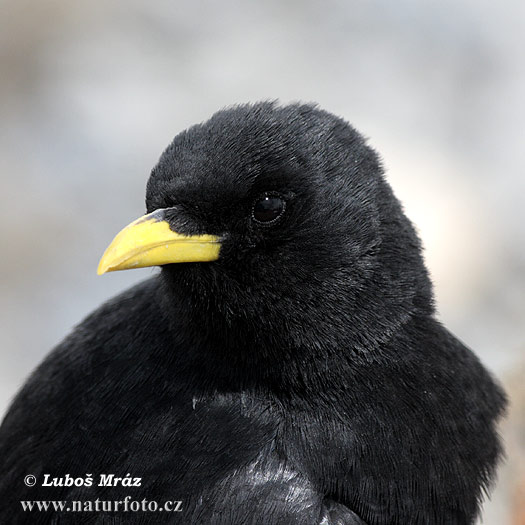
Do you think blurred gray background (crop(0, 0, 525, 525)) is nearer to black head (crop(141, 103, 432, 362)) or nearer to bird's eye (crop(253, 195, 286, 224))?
black head (crop(141, 103, 432, 362))

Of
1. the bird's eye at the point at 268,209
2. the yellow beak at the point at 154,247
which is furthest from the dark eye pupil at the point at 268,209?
the yellow beak at the point at 154,247

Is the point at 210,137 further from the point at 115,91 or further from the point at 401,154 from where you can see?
the point at 115,91

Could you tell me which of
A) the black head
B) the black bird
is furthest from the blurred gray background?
the black head

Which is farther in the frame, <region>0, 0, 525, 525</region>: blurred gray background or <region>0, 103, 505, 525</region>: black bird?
<region>0, 0, 525, 525</region>: blurred gray background

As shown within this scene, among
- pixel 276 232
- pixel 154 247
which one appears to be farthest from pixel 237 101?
pixel 154 247

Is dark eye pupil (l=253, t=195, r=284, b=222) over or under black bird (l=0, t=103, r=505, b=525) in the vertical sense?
over

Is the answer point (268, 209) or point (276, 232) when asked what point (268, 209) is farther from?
point (276, 232)
